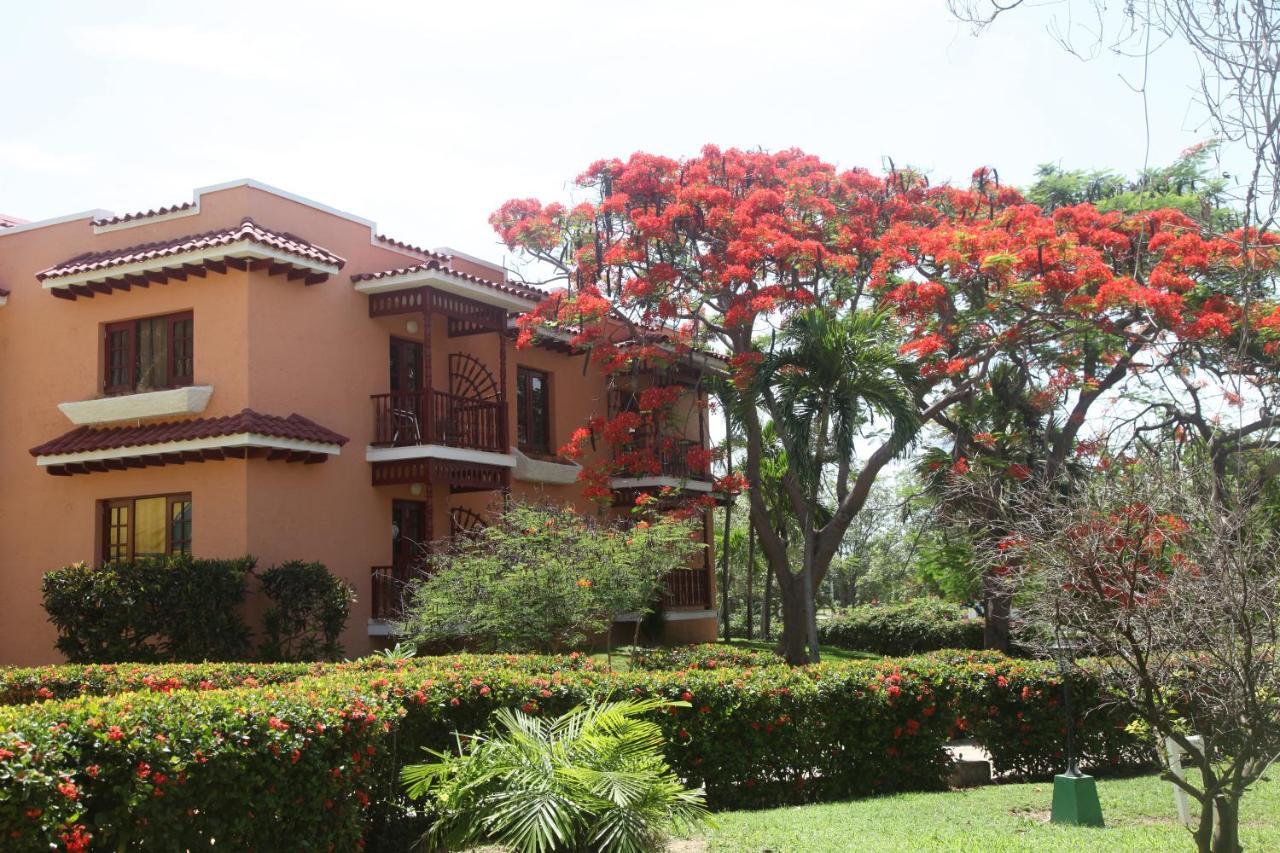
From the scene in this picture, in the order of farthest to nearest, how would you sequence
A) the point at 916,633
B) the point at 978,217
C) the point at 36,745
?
the point at 916,633 < the point at 978,217 < the point at 36,745

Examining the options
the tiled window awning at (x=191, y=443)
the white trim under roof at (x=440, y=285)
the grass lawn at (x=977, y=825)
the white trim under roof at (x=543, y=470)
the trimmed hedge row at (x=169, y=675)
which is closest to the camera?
the grass lawn at (x=977, y=825)

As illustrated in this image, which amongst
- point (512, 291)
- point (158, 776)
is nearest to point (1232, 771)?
point (158, 776)

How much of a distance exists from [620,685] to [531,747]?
1.99 metres

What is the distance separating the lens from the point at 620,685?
9.88 metres

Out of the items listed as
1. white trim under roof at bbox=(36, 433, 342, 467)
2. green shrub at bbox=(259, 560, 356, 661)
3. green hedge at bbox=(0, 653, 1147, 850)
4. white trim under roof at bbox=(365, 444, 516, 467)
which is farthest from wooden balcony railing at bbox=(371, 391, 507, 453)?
green hedge at bbox=(0, 653, 1147, 850)

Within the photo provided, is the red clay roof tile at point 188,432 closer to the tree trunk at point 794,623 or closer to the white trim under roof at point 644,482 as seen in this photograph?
the white trim under roof at point 644,482

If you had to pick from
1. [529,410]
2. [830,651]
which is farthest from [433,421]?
[830,651]

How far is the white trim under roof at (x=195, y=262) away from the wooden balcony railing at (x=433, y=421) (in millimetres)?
2392

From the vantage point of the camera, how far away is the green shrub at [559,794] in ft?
24.4

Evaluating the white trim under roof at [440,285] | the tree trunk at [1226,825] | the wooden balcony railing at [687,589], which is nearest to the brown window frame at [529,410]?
the white trim under roof at [440,285]

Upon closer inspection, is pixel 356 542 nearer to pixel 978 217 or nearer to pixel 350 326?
pixel 350 326

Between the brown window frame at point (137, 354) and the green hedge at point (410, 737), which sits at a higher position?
the brown window frame at point (137, 354)

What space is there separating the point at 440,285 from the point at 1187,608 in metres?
14.4

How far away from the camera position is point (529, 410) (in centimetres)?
2438
